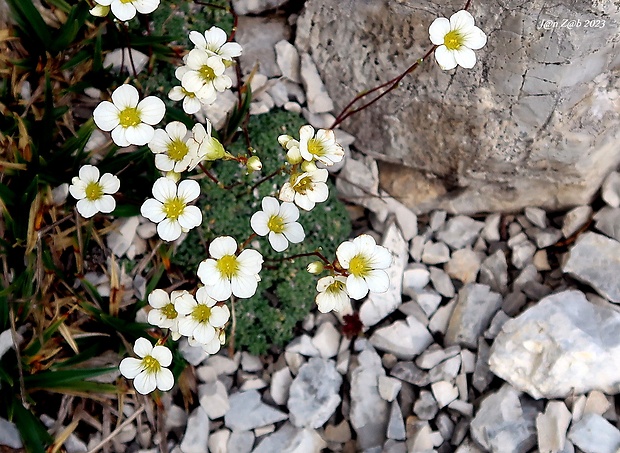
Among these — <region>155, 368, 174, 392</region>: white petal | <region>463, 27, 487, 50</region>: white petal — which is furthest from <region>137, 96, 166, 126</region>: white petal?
<region>463, 27, 487, 50</region>: white petal

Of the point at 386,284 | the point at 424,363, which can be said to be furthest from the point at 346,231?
the point at 386,284

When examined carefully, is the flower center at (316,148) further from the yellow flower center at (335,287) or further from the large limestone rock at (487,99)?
the large limestone rock at (487,99)

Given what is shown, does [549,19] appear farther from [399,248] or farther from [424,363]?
[424,363]

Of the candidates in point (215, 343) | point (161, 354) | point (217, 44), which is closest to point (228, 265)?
point (215, 343)

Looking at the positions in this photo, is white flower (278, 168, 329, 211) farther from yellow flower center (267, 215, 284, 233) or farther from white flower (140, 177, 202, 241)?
white flower (140, 177, 202, 241)

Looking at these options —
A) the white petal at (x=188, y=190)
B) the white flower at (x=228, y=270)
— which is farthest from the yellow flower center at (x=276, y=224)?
the white petal at (x=188, y=190)

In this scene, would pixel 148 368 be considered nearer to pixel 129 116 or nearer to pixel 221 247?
pixel 221 247
